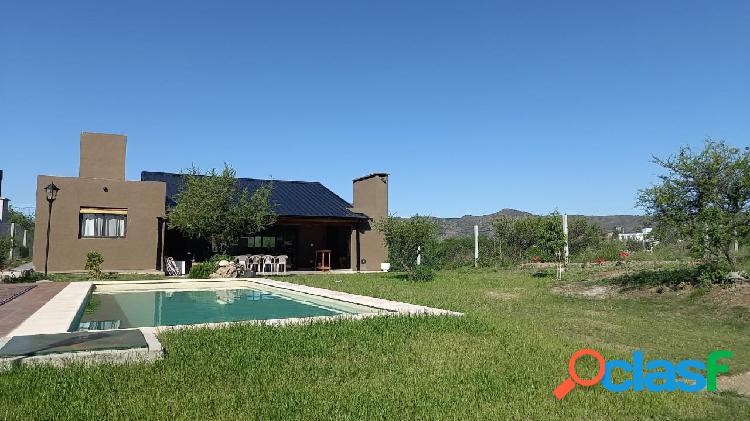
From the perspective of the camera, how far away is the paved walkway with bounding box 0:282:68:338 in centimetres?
780

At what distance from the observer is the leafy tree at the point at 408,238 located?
18578mm

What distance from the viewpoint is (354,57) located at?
20125 mm

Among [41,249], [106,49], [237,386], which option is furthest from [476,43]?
[41,249]

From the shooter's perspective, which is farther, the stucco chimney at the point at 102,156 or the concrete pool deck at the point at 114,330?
the stucco chimney at the point at 102,156

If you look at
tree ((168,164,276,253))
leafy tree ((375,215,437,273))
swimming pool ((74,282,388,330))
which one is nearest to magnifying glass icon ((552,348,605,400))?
swimming pool ((74,282,388,330))

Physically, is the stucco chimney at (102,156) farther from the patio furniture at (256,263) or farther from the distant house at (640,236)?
the distant house at (640,236)

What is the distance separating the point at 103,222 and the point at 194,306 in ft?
36.3

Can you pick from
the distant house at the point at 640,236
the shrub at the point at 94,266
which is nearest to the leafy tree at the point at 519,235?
the distant house at the point at 640,236

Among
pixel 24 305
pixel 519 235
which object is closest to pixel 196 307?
pixel 24 305

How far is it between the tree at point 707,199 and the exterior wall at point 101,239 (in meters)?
18.5

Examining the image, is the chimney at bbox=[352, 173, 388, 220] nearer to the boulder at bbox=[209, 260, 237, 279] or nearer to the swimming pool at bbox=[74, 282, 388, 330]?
the boulder at bbox=[209, 260, 237, 279]

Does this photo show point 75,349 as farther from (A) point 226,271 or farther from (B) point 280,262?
(B) point 280,262

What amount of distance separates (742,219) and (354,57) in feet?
46.1

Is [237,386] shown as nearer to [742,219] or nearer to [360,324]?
[360,324]
